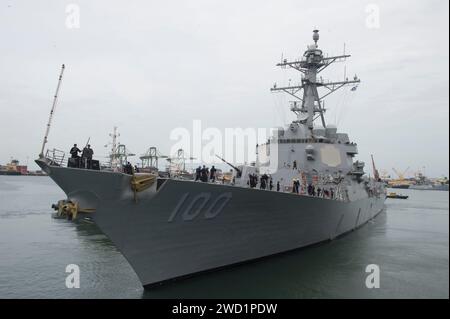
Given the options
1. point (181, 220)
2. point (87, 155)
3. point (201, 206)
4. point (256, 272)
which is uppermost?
point (87, 155)

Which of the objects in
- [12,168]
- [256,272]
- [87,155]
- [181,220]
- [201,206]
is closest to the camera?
[87,155]

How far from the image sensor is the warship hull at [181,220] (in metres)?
8.20

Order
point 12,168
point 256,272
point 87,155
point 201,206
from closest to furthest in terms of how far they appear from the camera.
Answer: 1. point 87,155
2. point 201,206
3. point 256,272
4. point 12,168

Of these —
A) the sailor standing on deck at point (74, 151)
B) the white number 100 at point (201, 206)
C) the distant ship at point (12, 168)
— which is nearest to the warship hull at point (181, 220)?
the white number 100 at point (201, 206)

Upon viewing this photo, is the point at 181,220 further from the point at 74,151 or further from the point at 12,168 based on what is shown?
the point at 12,168

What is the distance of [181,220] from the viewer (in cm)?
908

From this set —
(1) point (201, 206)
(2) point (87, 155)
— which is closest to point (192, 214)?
(1) point (201, 206)

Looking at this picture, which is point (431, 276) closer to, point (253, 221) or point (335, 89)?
point (253, 221)

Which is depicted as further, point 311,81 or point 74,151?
point 311,81

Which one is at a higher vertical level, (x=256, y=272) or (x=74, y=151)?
(x=74, y=151)

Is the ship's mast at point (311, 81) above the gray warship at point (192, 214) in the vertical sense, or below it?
above

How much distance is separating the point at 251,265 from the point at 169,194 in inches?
162

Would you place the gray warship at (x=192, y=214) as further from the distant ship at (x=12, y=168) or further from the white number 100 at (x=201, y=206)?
the distant ship at (x=12, y=168)
